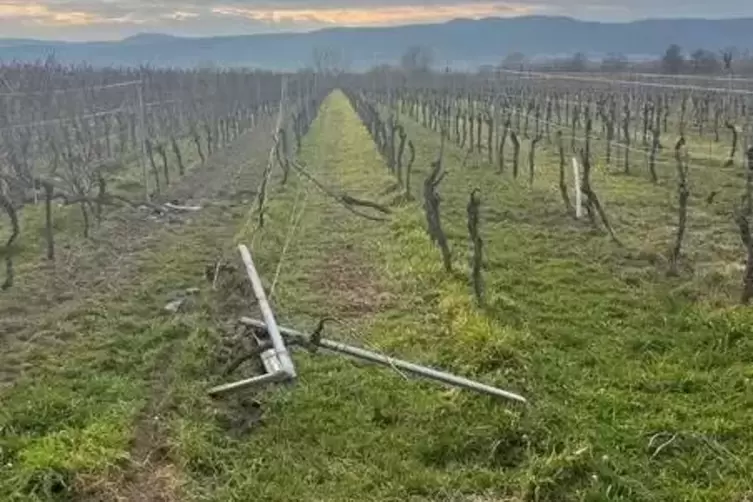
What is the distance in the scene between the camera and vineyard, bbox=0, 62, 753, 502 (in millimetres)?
6535

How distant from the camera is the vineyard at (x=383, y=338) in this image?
654 centimetres

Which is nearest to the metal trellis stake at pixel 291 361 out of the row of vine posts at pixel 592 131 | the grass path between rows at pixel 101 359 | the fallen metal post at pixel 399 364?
the fallen metal post at pixel 399 364

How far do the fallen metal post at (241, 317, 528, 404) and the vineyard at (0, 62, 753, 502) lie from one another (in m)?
0.10

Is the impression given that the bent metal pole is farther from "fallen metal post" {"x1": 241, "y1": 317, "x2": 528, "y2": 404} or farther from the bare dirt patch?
the bare dirt patch

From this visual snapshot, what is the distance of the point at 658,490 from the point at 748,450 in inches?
36.3

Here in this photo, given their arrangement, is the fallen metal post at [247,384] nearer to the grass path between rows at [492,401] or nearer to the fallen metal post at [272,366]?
the fallen metal post at [272,366]

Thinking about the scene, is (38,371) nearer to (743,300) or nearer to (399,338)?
(399,338)

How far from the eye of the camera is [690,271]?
38.7 feet

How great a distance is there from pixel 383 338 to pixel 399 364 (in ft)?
4.09

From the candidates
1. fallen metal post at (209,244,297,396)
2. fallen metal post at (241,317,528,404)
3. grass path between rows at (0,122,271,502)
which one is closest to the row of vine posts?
fallen metal post at (241,317,528,404)

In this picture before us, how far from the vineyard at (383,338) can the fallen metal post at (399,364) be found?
10 centimetres

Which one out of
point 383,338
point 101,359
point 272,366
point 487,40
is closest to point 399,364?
point 272,366

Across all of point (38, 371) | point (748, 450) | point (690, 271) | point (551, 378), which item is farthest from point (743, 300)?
point (38, 371)

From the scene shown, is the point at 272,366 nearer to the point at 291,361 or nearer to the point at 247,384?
the point at 291,361
